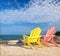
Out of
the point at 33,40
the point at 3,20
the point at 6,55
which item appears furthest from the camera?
the point at 3,20

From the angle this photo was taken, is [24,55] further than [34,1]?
No

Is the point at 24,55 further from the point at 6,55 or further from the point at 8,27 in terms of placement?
the point at 8,27

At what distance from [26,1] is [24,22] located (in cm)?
90

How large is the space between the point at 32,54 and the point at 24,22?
3.31 m

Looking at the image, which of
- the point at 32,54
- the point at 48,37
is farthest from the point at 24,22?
the point at 32,54

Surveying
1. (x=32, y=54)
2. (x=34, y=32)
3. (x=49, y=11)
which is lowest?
(x=32, y=54)

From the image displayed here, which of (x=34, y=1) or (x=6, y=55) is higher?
(x=34, y=1)

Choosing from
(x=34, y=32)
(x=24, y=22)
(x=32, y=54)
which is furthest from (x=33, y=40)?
(x=24, y=22)

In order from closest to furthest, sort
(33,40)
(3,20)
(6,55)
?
(6,55)
(33,40)
(3,20)

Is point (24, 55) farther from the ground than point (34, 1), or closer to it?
closer to it

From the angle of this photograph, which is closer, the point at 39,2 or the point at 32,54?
the point at 32,54

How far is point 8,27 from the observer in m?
8.52

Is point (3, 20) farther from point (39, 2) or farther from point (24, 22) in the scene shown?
point (39, 2)

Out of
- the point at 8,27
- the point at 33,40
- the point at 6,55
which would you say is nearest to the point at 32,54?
the point at 6,55
